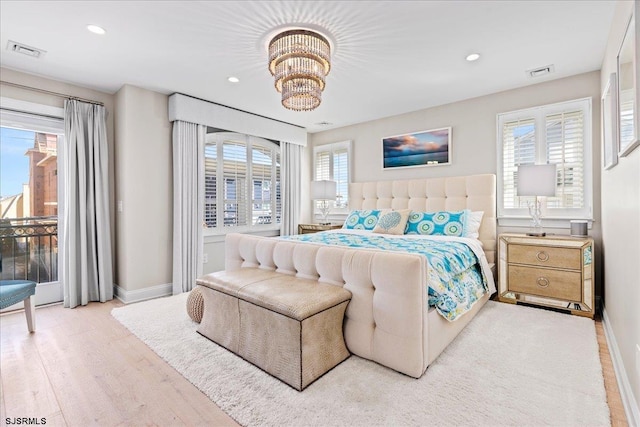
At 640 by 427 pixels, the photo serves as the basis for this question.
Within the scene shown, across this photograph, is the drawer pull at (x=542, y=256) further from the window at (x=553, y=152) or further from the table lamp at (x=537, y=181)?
the window at (x=553, y=152)

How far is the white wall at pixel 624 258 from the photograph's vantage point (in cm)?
152

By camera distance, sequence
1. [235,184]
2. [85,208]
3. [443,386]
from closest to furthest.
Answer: [443,386], [85,208], [235,184]

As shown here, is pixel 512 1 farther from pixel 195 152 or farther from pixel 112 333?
pixel 112 333

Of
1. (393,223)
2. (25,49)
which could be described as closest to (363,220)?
(393,223)

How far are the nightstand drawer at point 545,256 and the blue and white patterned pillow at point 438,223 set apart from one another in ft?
1.80

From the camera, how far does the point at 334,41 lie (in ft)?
8.45

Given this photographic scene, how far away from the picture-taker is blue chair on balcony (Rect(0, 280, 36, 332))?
7.76 ft

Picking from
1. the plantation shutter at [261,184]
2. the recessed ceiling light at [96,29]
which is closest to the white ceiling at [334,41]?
the recessed ceiling light at [96,29]

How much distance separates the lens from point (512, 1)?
6.88ft

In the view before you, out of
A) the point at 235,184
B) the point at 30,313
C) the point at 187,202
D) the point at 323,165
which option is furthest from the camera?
the point at 323,165

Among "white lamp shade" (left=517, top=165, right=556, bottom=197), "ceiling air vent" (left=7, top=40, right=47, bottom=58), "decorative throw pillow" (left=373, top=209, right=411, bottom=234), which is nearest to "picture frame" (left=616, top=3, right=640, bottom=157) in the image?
"white lamp shade" (left=517, top=165, right=556, bottom=197)

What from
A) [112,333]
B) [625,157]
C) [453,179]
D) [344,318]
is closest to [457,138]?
[453,179]

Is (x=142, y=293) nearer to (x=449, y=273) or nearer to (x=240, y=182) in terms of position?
(x=240, y=182)

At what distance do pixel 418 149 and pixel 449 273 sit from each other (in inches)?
99.3
